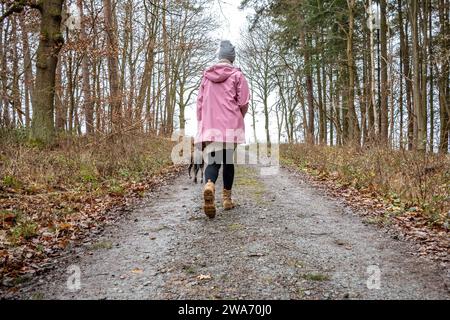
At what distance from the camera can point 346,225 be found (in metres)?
5.07

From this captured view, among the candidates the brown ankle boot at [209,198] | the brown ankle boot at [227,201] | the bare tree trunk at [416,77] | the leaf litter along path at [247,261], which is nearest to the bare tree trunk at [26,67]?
the brown ankle boot at [227,201]

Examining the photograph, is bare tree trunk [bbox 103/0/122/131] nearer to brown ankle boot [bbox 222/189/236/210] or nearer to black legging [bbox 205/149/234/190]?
brown ankle boot [bbox 222/189/236/210]

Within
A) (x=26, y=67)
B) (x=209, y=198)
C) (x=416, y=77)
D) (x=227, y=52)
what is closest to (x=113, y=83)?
(x=26, y=67)

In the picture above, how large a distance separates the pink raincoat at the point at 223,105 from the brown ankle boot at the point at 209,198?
0.72m

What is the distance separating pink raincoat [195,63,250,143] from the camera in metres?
5.43

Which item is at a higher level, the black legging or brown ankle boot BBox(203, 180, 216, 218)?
the black legging

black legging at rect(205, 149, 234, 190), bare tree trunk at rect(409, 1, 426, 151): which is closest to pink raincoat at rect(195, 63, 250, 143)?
black legging at rect(205, 149, 234, 190)

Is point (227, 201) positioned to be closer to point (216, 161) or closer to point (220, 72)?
point (216, 161)

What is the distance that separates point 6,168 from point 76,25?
7.12 m

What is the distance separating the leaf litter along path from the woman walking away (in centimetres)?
91

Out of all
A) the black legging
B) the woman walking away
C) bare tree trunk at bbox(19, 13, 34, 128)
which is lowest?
the black legging

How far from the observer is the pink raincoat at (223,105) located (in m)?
5.43

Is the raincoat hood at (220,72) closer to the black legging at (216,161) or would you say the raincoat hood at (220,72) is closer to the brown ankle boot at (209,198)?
the black legging at (216,161)
